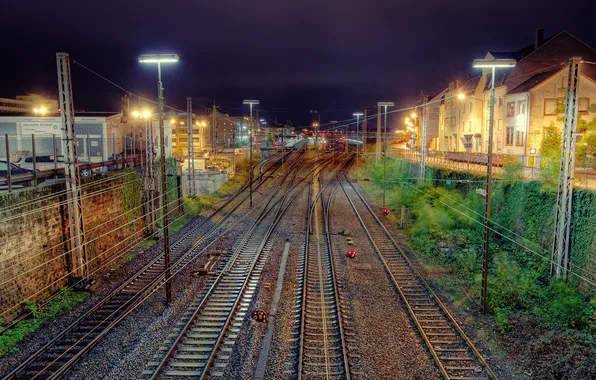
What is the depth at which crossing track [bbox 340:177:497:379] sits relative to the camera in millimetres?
10109

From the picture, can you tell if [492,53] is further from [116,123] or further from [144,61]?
[144,61]

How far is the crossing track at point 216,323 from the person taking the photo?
10.2 m

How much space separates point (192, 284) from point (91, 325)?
3.86 meters

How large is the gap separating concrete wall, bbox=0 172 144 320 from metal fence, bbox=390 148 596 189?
57.4 feet

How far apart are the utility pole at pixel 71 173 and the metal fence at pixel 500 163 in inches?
655

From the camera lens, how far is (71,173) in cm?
1469

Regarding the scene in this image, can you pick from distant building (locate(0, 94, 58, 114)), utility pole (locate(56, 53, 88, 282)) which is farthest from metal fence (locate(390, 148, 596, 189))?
distant building (locate(0, 94, 58, 114))

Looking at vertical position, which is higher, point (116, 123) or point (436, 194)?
point (116, 123)

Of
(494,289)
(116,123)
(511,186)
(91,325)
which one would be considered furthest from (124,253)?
(116,123)

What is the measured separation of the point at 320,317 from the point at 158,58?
8468mm

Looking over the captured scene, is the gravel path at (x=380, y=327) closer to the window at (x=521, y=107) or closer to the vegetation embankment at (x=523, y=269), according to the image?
the vegetation embankment at (x=523, y=269)

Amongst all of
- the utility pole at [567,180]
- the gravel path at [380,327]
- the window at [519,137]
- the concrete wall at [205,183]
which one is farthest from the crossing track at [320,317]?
the window at [519,137]

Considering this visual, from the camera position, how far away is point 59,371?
9.73 m

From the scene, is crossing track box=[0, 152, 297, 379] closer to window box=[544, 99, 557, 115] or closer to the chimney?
window box=[544, 99, 557, 115]
